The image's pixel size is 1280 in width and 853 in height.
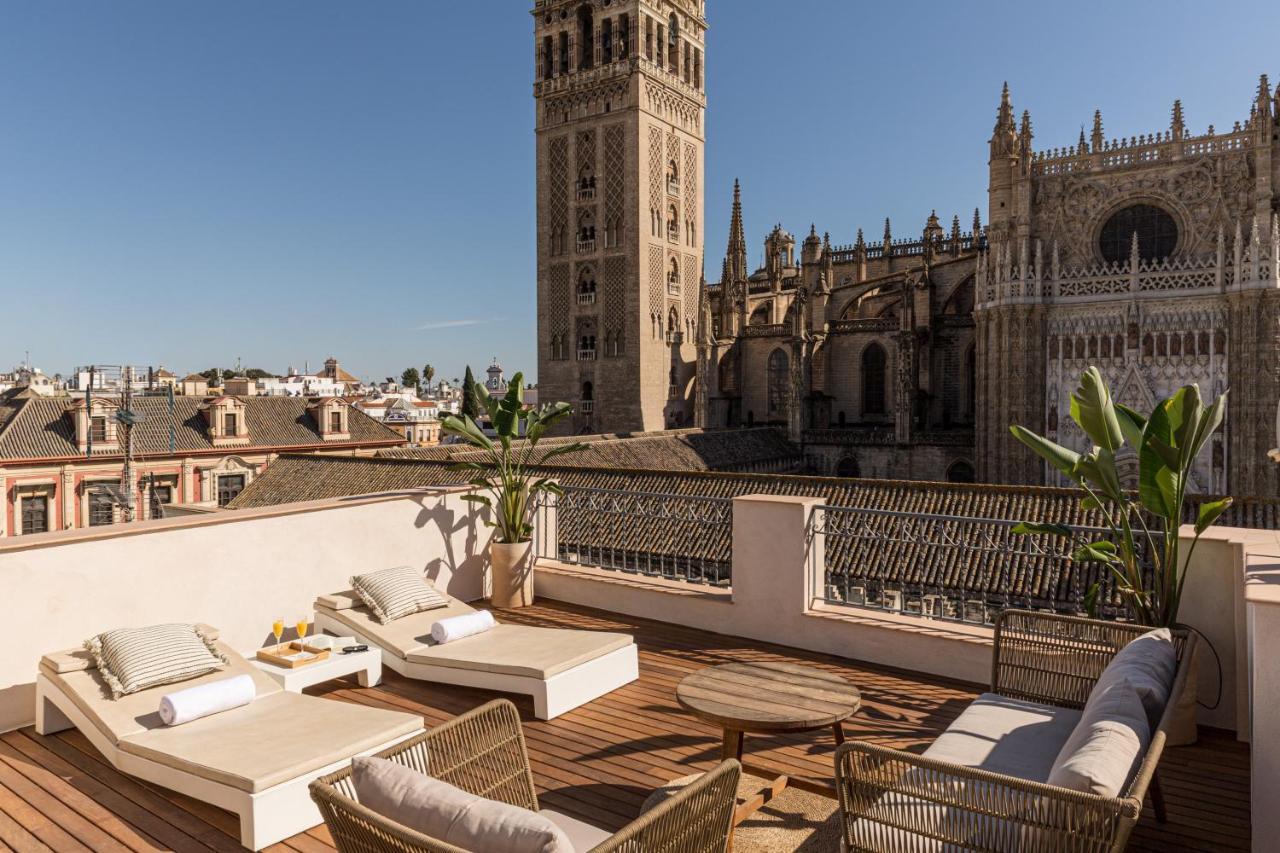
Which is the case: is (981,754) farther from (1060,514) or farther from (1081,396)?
(1060,514)

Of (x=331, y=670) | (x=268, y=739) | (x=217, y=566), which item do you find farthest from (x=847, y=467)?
(x=268, y=739)

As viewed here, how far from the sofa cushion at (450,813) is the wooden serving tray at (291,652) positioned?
8.99 feet

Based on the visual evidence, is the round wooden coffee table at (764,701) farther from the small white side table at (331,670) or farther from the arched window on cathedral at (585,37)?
the arched window on cathedral at (585,37)

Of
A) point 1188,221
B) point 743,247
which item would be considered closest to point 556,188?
point 743,247

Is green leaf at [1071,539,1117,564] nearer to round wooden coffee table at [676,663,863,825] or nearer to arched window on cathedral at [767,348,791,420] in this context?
round wooden coffee table at [676,663,863,825]

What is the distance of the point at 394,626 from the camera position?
5695mm

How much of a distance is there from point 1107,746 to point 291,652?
4434 mm

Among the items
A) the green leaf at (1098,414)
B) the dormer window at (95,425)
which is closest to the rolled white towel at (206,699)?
the green leaf at (1098,414)

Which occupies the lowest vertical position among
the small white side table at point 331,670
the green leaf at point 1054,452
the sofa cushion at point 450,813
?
the small white side table at point 331,670

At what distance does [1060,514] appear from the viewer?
15539 mm

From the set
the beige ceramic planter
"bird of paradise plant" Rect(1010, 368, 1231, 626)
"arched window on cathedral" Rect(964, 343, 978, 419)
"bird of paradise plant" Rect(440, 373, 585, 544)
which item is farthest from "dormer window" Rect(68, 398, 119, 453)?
"bird of paradise plant" Rect(1010, 368, 1231, 626)

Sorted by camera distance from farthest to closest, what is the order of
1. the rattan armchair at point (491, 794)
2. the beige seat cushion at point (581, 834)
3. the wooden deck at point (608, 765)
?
the wooden deck at point (608, 765) → the beige seat cushion at point (581, 834) → the rattan armchair at point (491, 794)

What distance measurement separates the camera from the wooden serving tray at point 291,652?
16.3ft

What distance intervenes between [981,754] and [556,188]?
133 feet
